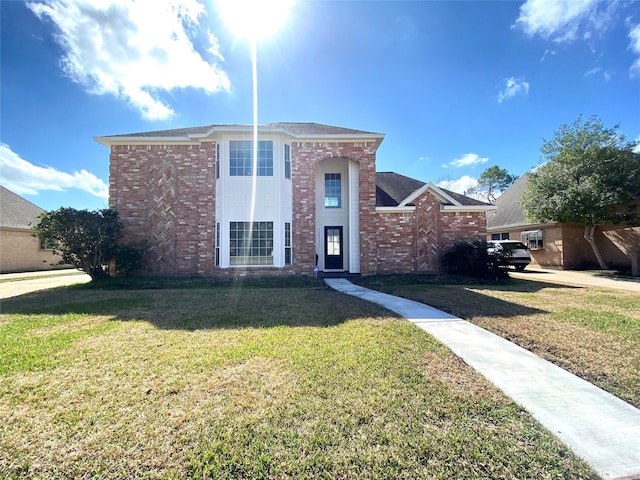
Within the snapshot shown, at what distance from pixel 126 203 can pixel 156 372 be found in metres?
12.2

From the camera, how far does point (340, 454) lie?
2225 mm

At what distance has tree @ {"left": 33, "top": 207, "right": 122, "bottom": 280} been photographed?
1102 centimetres

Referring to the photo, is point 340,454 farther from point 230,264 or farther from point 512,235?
point 512,235

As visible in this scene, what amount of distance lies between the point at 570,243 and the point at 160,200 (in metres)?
24.1

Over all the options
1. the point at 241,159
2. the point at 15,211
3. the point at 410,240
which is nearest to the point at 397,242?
the point at 410,240

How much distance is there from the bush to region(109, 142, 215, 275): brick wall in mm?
12244

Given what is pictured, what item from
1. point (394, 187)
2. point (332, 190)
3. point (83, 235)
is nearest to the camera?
point (83, 235)

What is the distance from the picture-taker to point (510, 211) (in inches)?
861

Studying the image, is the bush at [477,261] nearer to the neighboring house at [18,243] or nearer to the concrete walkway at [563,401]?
the concrete walkway at [563,401]

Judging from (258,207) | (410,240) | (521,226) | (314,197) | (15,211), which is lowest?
(410,240)

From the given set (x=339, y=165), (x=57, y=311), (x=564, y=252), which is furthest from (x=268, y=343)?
(x=564, y=252)

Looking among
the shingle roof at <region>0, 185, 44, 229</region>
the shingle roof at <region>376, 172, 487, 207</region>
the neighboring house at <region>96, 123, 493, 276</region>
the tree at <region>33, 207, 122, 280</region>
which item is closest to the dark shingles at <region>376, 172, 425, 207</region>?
the shingle roof at <region>376, 172, 487, 207</region>

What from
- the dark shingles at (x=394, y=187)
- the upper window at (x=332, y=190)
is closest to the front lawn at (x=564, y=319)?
the dark shingles at (x=394, y=187)

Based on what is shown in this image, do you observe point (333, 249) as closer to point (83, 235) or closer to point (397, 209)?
point (397, 209)
